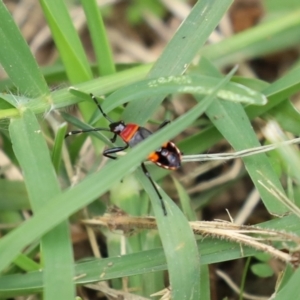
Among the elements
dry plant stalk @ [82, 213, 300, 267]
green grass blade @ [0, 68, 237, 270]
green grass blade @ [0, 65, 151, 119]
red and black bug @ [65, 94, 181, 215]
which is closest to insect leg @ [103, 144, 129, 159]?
red and black bug @ [65, 94, 181, 215]

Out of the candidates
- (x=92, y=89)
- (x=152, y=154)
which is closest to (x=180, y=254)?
(x=152, y=154)

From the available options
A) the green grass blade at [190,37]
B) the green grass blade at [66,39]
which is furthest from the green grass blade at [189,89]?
the green grass blade at [66,39]

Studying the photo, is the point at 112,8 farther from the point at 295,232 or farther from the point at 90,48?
the point at 295,232

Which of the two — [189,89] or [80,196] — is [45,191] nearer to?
[80,196]

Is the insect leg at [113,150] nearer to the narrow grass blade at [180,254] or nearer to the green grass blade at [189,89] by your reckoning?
the green grass blade at [189,89]

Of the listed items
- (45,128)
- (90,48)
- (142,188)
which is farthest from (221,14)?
(90,48)

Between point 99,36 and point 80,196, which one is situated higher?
point 99,36
